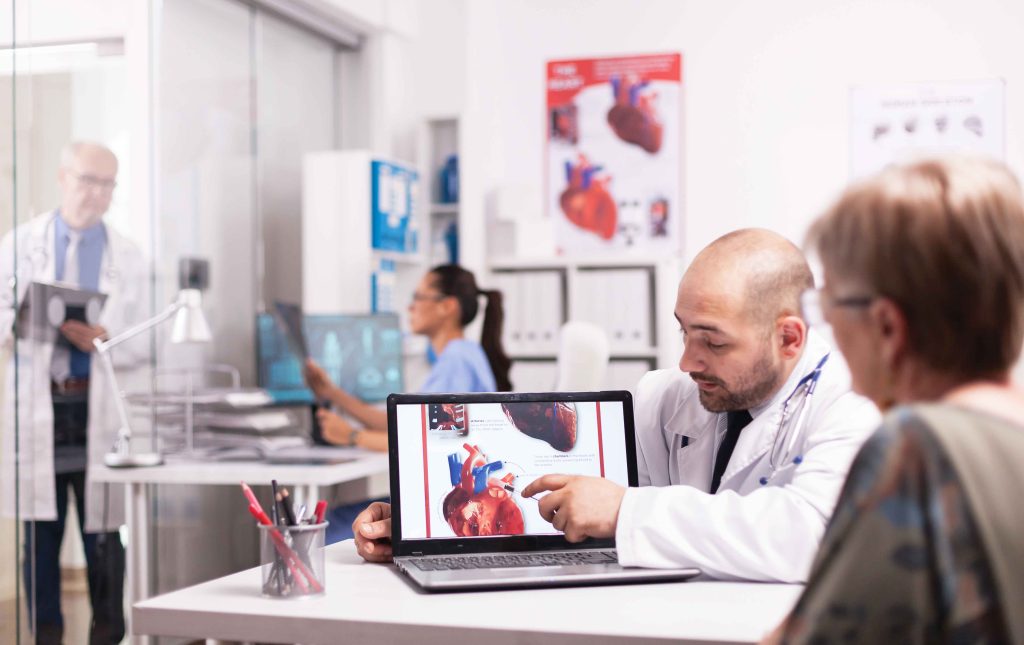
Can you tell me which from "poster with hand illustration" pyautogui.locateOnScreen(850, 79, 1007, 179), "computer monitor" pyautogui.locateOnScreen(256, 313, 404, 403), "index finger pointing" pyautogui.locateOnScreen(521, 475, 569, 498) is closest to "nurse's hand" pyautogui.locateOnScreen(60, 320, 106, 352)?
"computer monitor" pyautogui.locateOnScreen(256, 313, 404, 403)

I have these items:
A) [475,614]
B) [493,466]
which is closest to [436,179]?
[493,466]

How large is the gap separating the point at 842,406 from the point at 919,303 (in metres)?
0.82

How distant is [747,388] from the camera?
1.75 m

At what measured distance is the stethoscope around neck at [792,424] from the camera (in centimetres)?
171

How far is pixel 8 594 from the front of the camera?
3023 millimetres

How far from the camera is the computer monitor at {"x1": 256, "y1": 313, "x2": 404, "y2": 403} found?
423 cm

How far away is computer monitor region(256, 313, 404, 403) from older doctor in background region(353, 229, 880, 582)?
93.1 inches

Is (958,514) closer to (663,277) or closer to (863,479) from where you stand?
(863,479)

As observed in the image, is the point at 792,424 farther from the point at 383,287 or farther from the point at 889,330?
the point at 383,287

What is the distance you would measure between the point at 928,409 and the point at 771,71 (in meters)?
4.68

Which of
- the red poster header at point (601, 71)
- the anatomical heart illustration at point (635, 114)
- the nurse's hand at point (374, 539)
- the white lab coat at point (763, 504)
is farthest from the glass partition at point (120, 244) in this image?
the white lab coat at point (763, 504)

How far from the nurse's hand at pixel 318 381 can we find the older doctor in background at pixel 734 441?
2.16 meters

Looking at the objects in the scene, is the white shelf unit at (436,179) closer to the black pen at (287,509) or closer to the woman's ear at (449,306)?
the woman's ear at (449,306)

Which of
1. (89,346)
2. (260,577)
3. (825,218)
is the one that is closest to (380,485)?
(89,346)
